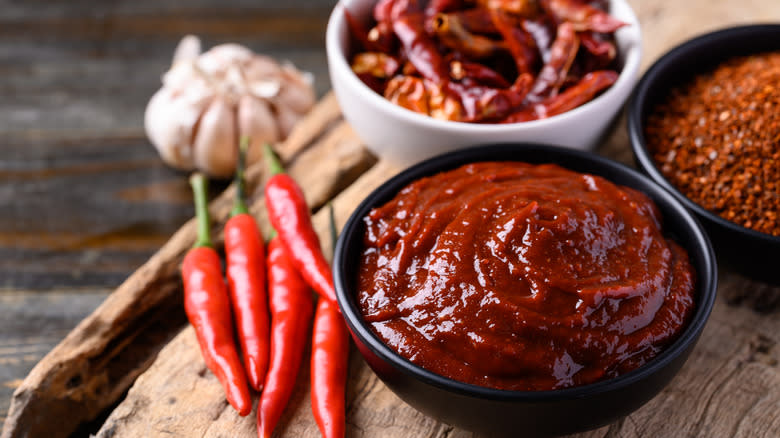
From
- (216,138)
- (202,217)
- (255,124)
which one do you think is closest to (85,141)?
(216,138)

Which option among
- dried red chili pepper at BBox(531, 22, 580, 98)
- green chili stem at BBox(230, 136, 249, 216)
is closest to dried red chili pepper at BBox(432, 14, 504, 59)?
dried red chili pepper at BBox(531, 22, 580, 98)

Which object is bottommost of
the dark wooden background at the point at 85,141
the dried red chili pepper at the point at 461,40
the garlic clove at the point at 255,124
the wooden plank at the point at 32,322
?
the wooden plank at the point at 32,322

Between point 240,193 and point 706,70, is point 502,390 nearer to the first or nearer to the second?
point 240,193

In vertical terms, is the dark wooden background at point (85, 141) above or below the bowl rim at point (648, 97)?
below

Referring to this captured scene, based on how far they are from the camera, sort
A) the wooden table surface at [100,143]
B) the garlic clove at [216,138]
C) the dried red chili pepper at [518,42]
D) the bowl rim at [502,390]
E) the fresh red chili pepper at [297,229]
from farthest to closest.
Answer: the garlic clove at [216,138], the wooden table surface at [100,143], the dried red chili pepper at [518,42], the fresh red chili pepper at [297,229], the bowl rim at [502,390]

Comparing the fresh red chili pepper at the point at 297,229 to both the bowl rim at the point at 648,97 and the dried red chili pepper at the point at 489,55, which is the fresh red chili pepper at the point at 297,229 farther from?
the bowl rim at the point at 648,97

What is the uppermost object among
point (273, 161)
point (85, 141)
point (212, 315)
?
point (273, 161)

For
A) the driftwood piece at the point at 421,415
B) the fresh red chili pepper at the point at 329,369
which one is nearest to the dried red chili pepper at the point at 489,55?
the fresh red chili pepper at the point at 329,369
